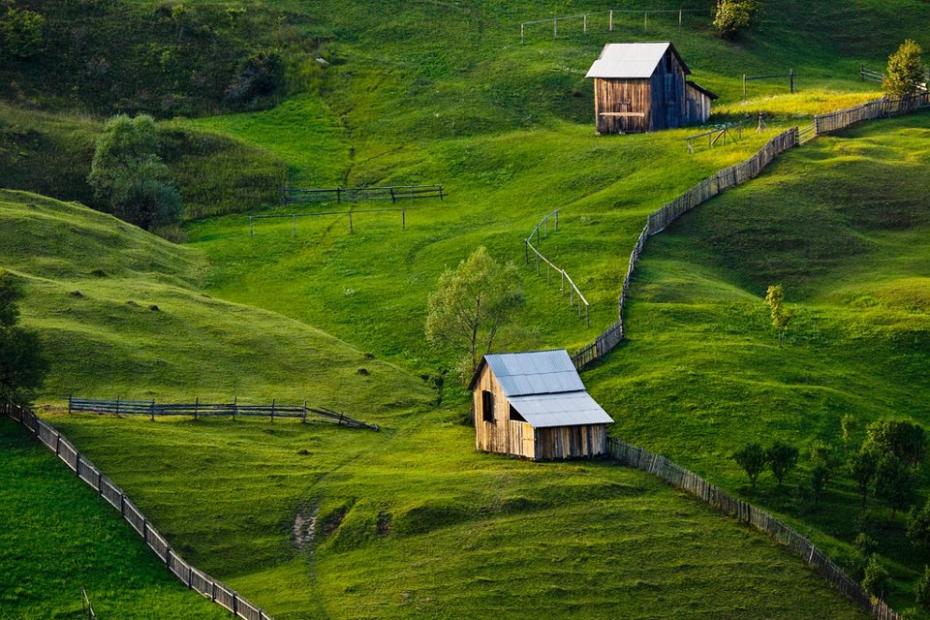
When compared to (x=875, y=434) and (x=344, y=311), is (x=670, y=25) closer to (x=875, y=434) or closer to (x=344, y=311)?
(x=344, y=311)

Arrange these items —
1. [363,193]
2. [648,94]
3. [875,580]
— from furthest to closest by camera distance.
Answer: [648,94] → [363,193] → [875,580]

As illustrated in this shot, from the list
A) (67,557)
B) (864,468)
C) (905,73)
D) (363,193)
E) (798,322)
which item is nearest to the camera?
(67,557)

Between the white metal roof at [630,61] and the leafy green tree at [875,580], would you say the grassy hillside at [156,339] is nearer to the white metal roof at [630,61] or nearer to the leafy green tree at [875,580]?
the leafy green tree at [875,580]

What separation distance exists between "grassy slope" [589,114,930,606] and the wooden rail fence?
3.25 m

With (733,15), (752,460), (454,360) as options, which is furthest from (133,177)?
(752,460)

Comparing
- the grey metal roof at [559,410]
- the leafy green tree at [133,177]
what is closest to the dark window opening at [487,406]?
the grey metal roof at [559,410]

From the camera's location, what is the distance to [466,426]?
293 feet

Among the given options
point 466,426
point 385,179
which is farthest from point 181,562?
point 385,179

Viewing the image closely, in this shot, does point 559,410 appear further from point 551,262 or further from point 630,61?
point 630,61

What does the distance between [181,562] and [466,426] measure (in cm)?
2391

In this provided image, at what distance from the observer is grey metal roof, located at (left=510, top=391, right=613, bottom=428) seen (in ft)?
266

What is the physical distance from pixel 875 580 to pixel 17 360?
42.4 meters

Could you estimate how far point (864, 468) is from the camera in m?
78.8

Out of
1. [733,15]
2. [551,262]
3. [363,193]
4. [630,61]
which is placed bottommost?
[551,262]
